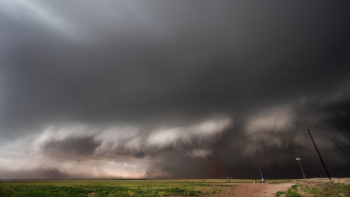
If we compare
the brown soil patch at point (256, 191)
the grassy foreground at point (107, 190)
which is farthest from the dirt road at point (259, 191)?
the grassy foreground at point (107, 190)

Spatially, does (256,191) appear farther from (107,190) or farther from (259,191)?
(107,190)

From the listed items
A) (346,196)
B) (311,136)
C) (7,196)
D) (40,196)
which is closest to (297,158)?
(311,136)

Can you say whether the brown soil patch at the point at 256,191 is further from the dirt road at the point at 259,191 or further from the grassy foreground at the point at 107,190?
the grassy foreground at the point at 107,190

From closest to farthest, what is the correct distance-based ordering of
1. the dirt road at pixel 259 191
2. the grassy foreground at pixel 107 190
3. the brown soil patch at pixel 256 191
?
the dirt road at pixel 259 191 < the brown soil patch at pixel 256 191 < the grassy foreground at pixel 107 190

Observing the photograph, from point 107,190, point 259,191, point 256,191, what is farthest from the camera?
point 107,190

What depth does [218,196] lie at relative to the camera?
36.1 meters

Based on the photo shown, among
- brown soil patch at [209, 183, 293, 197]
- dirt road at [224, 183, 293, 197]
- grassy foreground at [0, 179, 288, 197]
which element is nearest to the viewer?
dirt road at [224, 183, 293, 197]

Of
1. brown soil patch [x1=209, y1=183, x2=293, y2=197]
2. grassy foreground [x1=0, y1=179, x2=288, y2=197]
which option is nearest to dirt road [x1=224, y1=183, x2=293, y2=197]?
brown soil patch [x1=209, y1=183, x2=293, y2=197]

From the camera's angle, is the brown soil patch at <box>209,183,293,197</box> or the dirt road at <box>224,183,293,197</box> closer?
the dirt road at <box>224,183,293,197</box>

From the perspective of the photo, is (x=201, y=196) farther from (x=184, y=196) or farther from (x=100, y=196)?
(x=100, y=196)

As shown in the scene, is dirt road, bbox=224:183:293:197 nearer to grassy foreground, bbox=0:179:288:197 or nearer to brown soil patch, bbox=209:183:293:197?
brown soil patch, bbox=209:183:293:197

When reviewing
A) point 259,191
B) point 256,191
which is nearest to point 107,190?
point 256,191

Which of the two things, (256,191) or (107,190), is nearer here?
(256,191)

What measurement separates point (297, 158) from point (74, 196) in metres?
102
